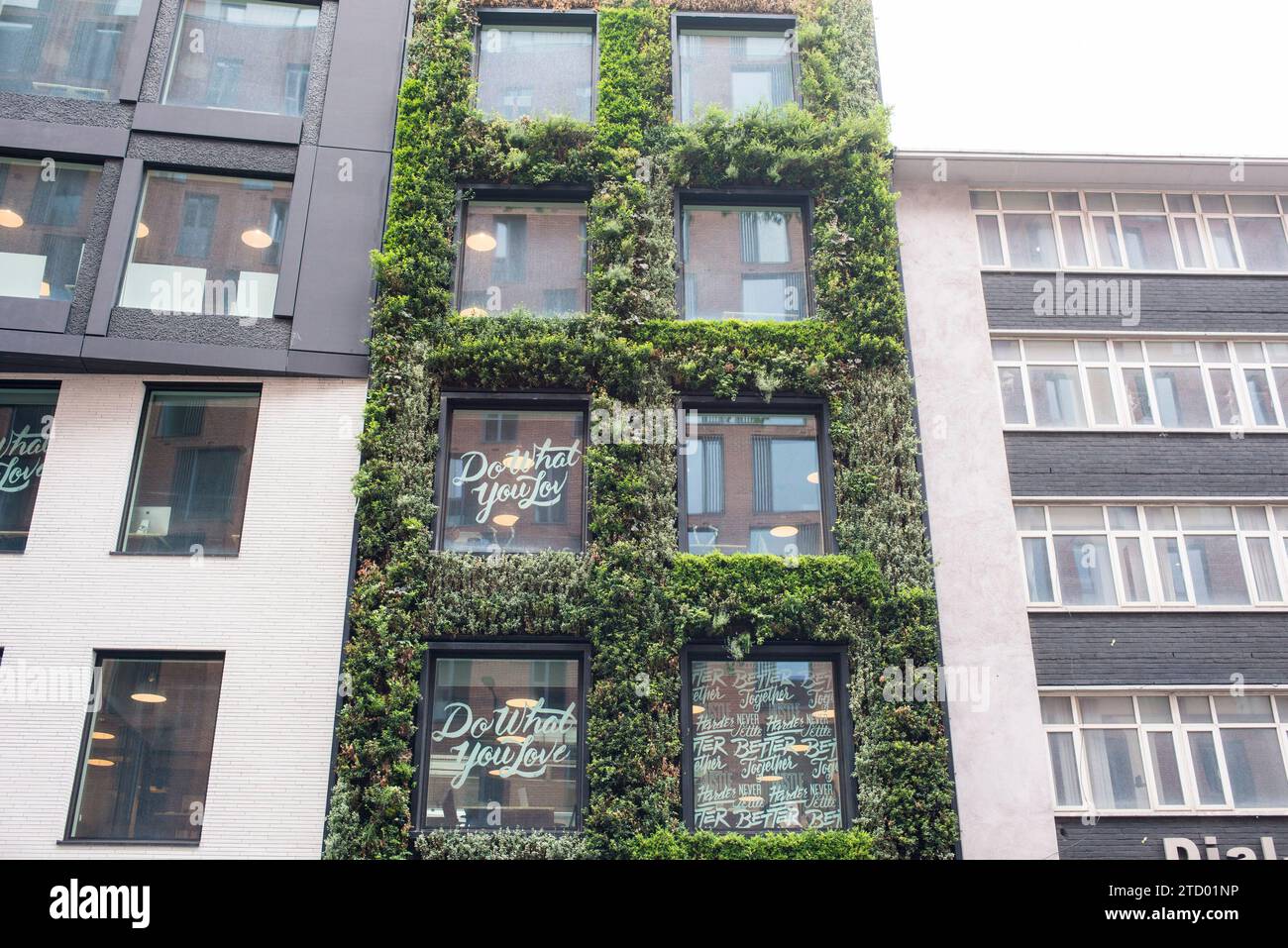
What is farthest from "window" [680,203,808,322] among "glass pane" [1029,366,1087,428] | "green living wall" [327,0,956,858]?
"glass pane" [1029,366,1087,428]

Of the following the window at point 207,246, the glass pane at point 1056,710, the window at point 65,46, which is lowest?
the glass pane at point 1056,710

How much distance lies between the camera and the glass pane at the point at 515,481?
1856cm

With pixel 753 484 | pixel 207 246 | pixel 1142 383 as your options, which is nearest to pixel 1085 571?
pixel 1142 383

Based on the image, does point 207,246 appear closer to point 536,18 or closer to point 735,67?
point 536,18

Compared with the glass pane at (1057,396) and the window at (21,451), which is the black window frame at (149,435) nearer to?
the window at (21,451)

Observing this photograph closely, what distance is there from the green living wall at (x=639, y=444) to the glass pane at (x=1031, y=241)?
3.90m

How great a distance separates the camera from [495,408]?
19344mm

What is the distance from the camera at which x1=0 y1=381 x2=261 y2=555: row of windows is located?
18297 mm

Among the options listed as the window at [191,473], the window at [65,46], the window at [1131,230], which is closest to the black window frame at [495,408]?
the window at [191,473]

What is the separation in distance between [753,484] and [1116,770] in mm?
8848

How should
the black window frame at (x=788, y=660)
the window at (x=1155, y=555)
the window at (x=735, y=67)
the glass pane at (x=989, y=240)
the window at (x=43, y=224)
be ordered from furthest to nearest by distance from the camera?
the glass pane at (x=989, y=240)
the window at (x=735, y=67)
the window at (x=1155, y=555)
the window at (x=43, y=224)
the black window frame at (x=788, y=660)

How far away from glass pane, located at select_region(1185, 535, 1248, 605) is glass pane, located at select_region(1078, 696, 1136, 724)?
277cm

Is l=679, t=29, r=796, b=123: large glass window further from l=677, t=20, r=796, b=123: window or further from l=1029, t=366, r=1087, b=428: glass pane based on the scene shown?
l=1029, t=366, r=1087, b=428: glass pane

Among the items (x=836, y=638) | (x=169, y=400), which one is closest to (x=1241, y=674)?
(x=836, y=638)
